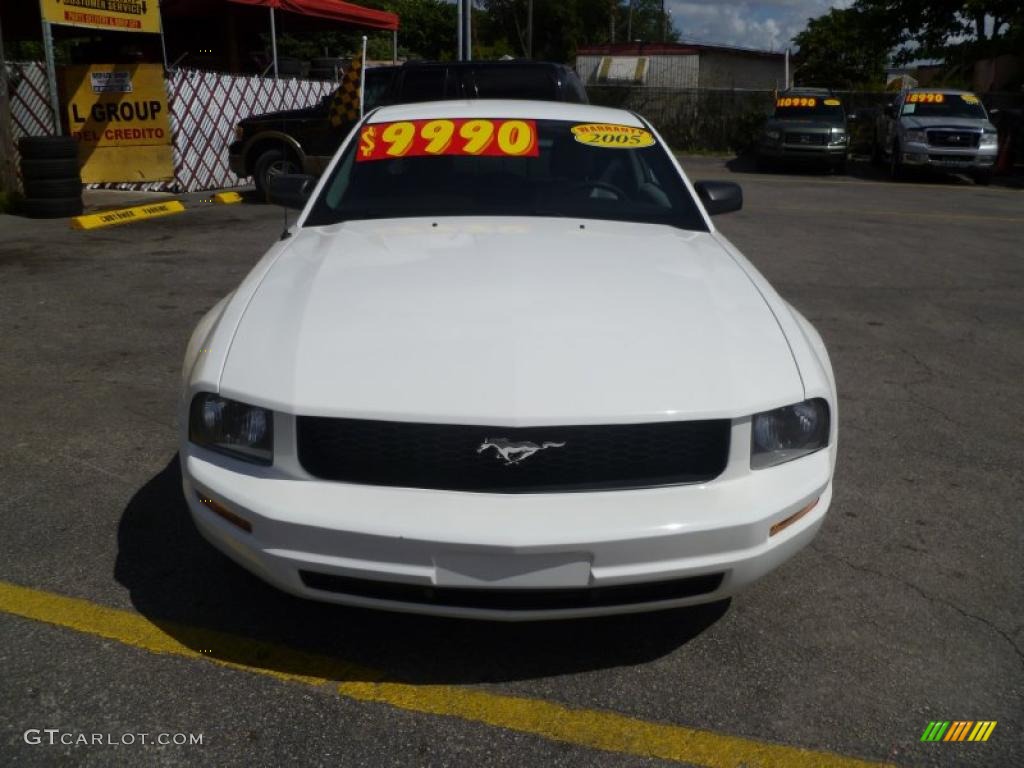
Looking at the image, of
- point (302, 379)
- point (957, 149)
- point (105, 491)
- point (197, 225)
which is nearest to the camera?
point (302, 379)

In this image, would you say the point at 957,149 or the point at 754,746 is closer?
the point at 754,746

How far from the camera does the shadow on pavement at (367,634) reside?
263 centimetres

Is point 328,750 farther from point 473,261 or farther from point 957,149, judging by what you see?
point 957,149

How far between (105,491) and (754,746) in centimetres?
264

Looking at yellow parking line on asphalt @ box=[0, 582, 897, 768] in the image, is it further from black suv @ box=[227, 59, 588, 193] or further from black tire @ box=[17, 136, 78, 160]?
black tire @ box=[17, 136, 78, 160]

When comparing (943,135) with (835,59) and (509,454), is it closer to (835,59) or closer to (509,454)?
(509,454)

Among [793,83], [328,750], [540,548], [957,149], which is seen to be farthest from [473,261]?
[793,83]

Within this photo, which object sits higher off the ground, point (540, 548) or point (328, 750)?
point (540, 548)

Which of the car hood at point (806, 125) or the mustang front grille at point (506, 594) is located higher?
Result: the car hood at point (806, 125)

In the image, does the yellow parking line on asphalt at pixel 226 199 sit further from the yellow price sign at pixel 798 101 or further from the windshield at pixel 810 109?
the yellow price sign at pixel 798 101

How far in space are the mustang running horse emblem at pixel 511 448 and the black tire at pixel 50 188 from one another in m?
10.2

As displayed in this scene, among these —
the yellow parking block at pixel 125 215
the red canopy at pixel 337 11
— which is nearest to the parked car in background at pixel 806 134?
the red canopy at pixel 337 11

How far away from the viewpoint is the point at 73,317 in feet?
21.1

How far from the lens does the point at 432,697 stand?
2.50 meters
